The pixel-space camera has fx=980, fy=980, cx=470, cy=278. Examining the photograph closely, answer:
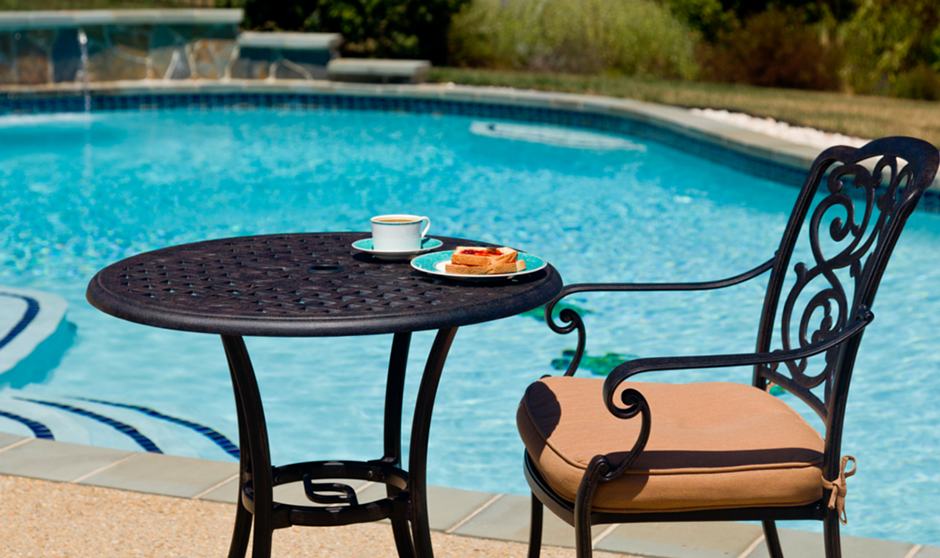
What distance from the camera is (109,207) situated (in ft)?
24.6

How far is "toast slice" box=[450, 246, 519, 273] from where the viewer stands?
186 cm

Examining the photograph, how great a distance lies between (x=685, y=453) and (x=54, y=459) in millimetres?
1918

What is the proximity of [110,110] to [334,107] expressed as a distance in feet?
9.20

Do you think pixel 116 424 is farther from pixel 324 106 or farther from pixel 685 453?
pixel 324 106

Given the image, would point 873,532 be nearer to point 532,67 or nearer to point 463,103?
point 463,103

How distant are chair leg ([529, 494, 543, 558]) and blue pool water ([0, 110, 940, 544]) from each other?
1.24 meters

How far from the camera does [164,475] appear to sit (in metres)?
2.75

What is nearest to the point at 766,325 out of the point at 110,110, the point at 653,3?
the point at 110,110

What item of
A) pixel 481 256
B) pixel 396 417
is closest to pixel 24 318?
pixel 396 417

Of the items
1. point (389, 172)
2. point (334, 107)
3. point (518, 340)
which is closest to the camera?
point (518, 340)

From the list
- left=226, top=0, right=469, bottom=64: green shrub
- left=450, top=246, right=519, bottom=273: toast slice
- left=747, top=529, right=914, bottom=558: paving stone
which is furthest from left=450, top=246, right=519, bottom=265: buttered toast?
left=226, top=0, right=469, bottom=64: green shrub

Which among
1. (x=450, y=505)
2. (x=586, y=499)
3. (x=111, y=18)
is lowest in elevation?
(x=450, y=505)

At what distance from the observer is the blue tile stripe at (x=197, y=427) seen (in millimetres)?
3520

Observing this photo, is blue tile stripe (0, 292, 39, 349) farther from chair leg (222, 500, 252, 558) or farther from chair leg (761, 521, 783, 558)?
chair leg (761, 521, 783, 558)
